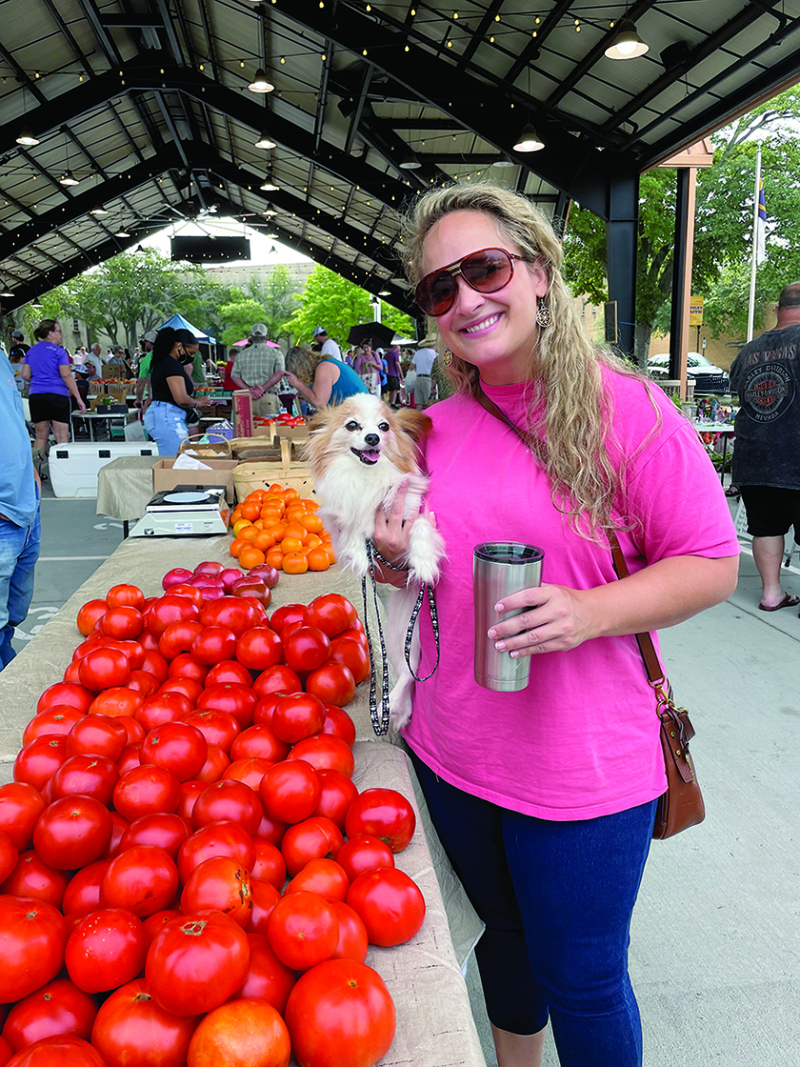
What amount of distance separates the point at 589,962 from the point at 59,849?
0.93 m

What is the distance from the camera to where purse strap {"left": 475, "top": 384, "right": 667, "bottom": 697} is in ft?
3.98

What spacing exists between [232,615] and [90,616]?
22.5 inches

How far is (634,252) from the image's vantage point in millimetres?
10047

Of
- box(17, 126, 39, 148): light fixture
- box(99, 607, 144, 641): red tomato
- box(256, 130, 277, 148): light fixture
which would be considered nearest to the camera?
box(99, 607, 144, 641): red tomato

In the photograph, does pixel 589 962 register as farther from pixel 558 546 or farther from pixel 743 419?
pixel 743 419

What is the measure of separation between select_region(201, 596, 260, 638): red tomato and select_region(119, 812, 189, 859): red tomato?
2.62 ft

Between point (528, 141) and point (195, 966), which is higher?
point (528, 141)

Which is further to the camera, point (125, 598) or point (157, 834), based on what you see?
point (125, 598)

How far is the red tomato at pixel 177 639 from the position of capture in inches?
74.0

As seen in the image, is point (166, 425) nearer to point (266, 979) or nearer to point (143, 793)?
point (143, 793)

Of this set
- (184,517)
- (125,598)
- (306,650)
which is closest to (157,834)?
(306,650)

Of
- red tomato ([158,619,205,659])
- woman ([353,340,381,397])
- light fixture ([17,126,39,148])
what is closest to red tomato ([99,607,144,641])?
red tomato ([158,619,205,659])

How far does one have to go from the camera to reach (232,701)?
1.58 metres

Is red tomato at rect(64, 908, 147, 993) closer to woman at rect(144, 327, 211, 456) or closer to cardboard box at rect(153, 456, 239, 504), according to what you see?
cardboard box at rect(153, 456, 239, 504)
